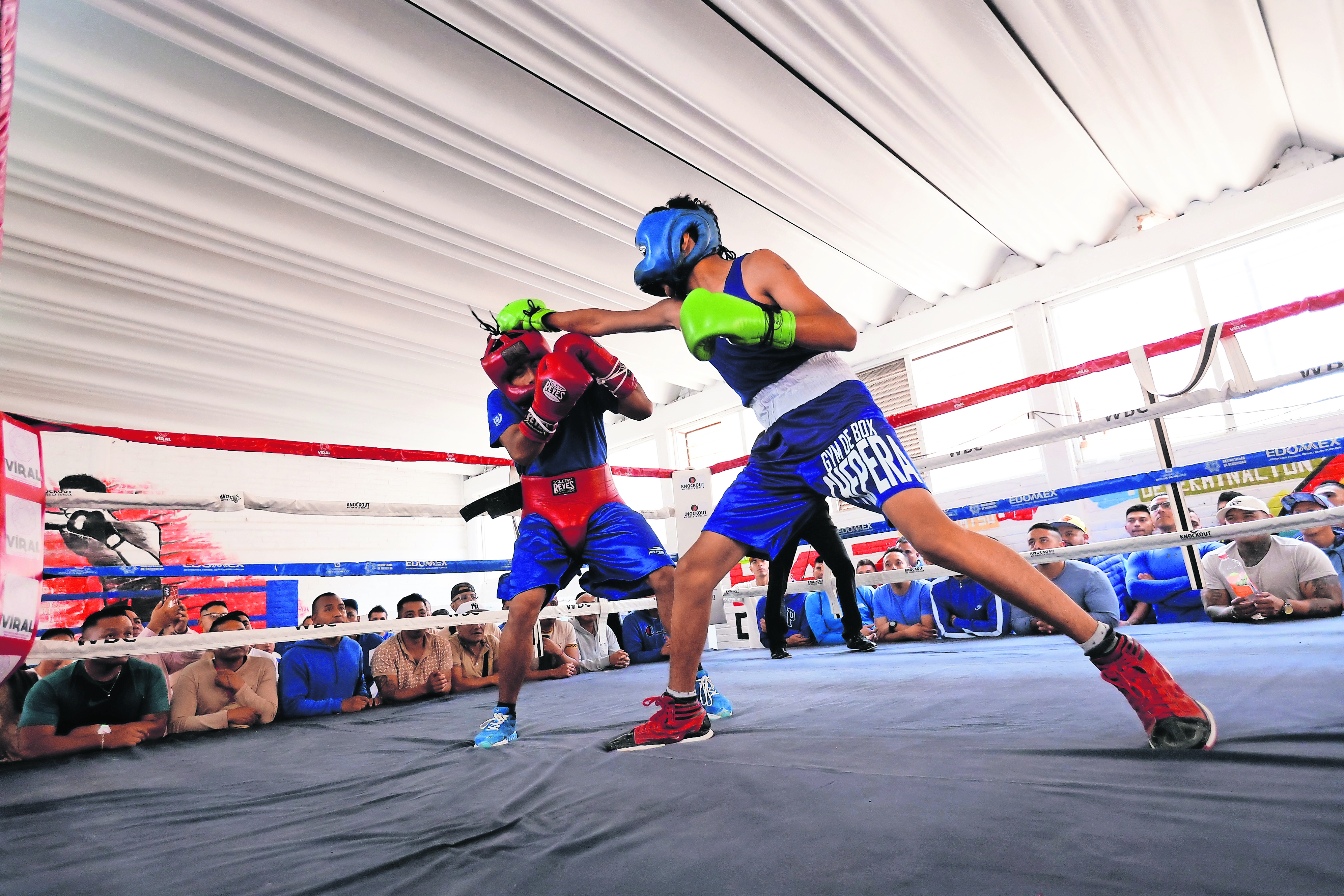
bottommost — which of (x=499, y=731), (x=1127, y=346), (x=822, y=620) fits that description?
(x=822, y=620)

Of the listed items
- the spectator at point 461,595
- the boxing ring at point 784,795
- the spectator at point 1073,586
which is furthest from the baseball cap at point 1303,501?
the spectator at point 461,595

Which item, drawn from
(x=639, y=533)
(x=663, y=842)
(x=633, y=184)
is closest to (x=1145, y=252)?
(x=633, y=184)

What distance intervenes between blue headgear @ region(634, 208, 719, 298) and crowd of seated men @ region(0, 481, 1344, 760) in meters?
1.02

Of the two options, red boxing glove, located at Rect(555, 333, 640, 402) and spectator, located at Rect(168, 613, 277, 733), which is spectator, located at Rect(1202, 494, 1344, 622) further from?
spectator, located at Rect(168, 613, 277, 733)

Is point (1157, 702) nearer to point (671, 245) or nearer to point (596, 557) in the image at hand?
point (671, 245)

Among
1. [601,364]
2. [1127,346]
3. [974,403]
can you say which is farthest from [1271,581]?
[601,364]

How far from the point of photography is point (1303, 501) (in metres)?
3.25

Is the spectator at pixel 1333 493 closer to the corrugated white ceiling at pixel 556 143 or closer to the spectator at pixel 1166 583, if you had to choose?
the spectator at pixel 1166 583

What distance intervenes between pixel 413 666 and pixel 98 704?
109cm

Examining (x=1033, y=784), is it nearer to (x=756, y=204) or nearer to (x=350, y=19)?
(x=350, y=19)

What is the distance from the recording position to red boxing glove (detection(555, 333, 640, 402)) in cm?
192

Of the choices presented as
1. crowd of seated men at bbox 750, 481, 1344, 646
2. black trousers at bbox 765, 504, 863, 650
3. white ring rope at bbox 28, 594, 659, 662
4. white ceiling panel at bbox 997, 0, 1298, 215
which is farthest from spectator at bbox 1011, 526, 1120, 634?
white ceiling panel at bbox 997, 0, 1298, 215

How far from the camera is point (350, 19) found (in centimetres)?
308

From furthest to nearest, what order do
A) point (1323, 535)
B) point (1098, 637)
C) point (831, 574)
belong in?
point (831, 574) → point (1323, 535) → point (1098, 637)
